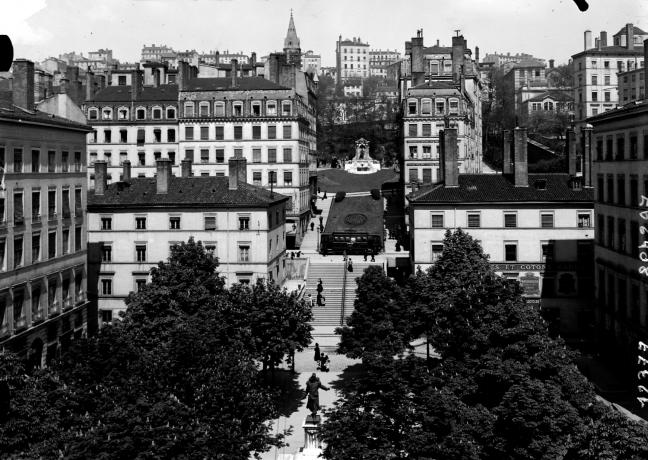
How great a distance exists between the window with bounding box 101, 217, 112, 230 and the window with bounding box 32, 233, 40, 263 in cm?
1417

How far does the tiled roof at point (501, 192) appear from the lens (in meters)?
56.2

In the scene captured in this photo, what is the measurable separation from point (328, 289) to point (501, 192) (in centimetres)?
1574

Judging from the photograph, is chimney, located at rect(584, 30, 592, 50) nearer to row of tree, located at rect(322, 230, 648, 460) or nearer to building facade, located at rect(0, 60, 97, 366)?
building facade, located at rect(0, 60, 97, 366)

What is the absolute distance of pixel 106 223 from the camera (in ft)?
190

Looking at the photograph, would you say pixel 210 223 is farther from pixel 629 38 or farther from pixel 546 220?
pixel 629 38

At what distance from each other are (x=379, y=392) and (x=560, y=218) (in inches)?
1369

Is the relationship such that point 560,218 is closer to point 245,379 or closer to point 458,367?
point 458,367

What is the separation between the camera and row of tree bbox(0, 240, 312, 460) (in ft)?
72.3

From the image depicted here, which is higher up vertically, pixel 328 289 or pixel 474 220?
pixel 474 220

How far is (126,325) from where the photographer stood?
38469 millimetres

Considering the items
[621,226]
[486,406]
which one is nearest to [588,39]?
[621,226]

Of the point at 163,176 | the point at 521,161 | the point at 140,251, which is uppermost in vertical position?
the point at 521,161

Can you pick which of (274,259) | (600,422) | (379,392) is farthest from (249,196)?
(600,422)

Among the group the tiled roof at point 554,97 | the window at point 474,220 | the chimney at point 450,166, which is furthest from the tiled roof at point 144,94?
the tiled roof at point 554,97
